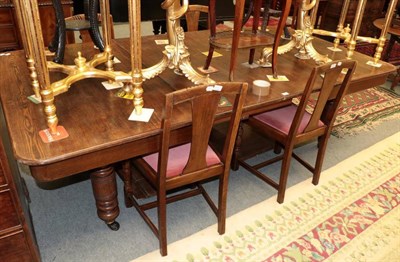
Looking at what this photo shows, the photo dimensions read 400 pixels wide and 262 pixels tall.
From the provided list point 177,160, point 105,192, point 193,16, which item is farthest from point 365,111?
point 105,192

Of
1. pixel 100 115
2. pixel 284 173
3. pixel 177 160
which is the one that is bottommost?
pixel 284 173

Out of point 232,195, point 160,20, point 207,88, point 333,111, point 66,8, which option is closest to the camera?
point 207,88

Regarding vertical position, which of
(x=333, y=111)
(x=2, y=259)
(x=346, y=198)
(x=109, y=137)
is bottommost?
(x=346, y=198)

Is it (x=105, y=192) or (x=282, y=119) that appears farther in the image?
(x=282, y=119)

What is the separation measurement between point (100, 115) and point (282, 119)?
108 centimetres

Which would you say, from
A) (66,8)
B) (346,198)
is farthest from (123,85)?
(66,8)

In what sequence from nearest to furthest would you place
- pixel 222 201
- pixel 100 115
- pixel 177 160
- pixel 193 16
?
pixel 100 115, pixel 177 160, pixel 222 201, pixel 193 16

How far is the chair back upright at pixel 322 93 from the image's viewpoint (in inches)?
64.6

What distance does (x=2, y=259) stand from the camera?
1.32m

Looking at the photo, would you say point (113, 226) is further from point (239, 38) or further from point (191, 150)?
point (239, 38)

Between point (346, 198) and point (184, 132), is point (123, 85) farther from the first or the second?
point (346, 198)

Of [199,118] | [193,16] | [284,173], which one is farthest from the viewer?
[193,16]

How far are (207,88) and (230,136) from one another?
303 mm

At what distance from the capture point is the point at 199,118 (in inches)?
51.6
